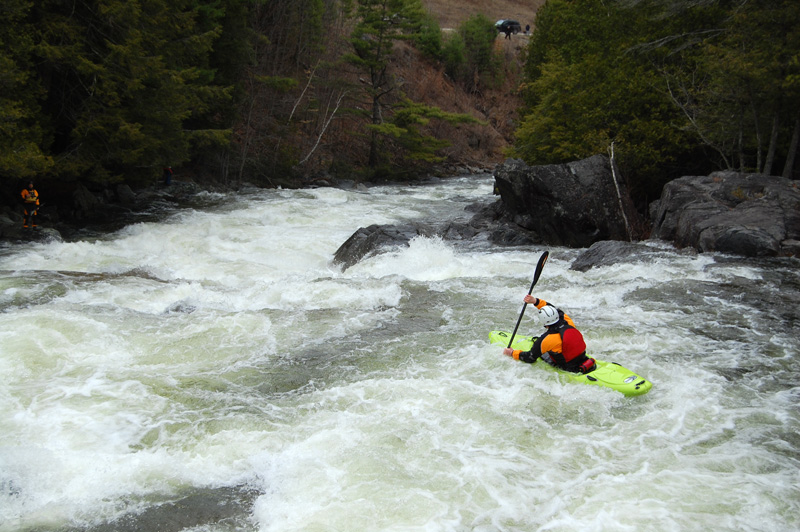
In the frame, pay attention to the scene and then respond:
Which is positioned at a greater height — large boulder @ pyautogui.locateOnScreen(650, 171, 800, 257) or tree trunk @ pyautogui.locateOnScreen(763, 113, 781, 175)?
tree trunk @ pyautogui.locateOnScreen(763, 113, 781, 175)

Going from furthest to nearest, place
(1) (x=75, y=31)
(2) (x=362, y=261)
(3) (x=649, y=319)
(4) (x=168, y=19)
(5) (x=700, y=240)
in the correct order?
(4) (x=168, y=19) → (1) (x=75, y=31) → (2) (x=362, y=261) → (5) (x=700, y=240) → (3) (x=649, y=319)

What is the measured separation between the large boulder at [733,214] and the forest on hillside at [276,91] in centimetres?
160

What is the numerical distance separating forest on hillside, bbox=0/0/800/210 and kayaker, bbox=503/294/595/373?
321 inches

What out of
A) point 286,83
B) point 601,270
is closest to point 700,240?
point 601,270

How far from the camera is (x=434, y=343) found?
7.08 meters

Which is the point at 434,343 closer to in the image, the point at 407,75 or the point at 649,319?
the point at 649,319

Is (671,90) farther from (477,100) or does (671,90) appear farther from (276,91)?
(477,100)

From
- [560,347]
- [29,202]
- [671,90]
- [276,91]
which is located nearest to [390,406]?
[560,347]

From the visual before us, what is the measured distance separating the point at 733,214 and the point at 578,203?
3.10 meters

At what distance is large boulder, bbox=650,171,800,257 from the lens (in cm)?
1024

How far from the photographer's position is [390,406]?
559 centimetres

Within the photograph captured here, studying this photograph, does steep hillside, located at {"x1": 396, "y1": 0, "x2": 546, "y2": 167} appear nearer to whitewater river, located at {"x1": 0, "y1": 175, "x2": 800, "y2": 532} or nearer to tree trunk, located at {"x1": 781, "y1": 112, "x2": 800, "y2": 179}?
tree trunk, located at {"x1": 781, "y1": 112, "x2": 800, "y2": 179}

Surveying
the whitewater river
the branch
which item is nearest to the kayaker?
the whitewater river

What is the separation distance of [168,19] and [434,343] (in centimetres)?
1218
